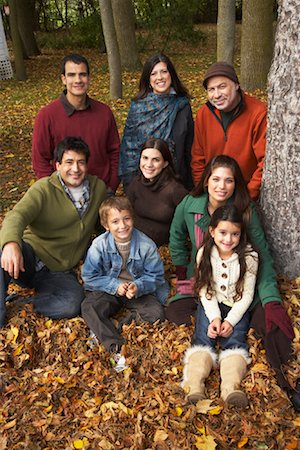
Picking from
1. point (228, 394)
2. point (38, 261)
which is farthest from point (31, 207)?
point (228, 394)

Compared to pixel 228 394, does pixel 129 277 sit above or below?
above

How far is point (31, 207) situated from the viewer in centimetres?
399

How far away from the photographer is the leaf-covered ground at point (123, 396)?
9.78 ft

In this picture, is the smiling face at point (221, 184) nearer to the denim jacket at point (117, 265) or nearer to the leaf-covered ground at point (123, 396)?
the denim jacket at point (117, 265)

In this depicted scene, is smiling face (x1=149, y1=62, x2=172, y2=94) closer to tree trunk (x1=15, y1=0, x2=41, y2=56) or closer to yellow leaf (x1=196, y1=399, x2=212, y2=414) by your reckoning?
yellow leaf (x1=196, y1=399, x2=212, y2=414)

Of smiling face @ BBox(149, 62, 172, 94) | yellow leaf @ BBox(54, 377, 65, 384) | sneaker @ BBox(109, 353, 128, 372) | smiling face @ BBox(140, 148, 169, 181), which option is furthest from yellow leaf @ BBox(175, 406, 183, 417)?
smiling face @ BBox(149, 62, 172, 94)

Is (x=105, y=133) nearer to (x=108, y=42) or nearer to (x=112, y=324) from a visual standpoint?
(x=112, y=324)

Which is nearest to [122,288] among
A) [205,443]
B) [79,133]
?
[205,443]

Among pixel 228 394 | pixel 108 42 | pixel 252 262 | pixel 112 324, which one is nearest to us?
pixel 228 394

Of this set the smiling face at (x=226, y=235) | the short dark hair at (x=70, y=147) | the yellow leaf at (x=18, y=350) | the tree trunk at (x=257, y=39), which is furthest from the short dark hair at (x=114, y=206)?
the tree trunk at (x=257, y=39)

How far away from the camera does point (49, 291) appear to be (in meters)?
4.12

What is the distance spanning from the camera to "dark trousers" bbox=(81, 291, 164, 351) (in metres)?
3.73

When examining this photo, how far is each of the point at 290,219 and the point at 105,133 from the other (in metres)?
2.19

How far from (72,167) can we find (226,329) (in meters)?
1.88
